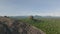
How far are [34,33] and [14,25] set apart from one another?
5.43 ft

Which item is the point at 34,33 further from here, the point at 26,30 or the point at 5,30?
the point at 5,30

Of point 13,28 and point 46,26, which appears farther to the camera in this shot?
point 46,26

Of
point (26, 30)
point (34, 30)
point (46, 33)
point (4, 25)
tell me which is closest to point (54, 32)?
point (46, 33)

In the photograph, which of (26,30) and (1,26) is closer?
(1,26)

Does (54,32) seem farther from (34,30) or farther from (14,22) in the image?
(14,22)

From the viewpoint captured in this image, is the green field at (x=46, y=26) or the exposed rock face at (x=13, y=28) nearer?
the exposed rock face at (x=13, y=28)

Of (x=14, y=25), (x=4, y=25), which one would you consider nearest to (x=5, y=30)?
(x=4, y=25)

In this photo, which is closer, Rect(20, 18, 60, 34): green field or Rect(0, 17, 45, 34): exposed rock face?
Rect(0, 17, 45, 34): exposed rock face

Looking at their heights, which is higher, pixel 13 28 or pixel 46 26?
pixel 13 28

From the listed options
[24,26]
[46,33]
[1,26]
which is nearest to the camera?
[1,26]

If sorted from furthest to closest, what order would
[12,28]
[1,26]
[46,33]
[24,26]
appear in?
[46,33], [24,26], [12,28], [1,26]

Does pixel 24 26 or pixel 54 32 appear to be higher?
pixel 24 26

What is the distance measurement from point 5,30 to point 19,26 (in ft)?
4.08

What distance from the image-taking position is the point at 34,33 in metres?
10.0
